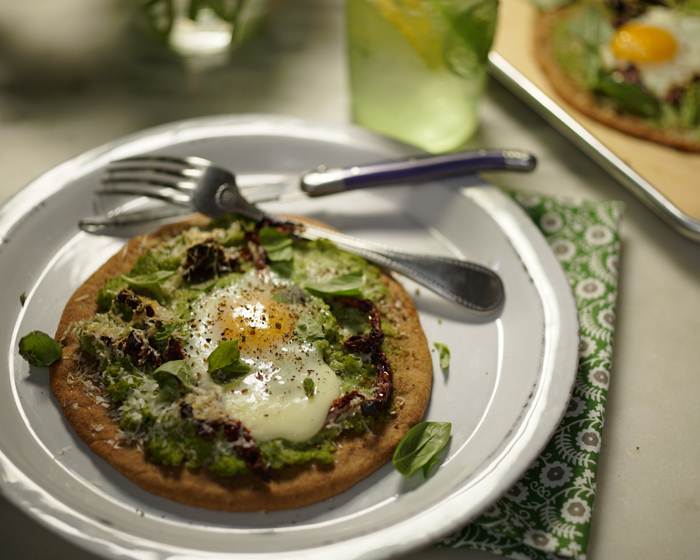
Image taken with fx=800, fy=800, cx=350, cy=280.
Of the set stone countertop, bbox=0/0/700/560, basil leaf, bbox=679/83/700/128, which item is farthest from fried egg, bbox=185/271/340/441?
basil leaf, bbox=679/83/700/128

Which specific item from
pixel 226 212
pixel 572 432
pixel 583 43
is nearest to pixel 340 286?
pixel 226 212

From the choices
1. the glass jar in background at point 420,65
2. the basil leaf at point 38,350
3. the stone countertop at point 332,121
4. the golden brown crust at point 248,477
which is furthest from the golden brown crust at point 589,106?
the basil leaf at point 38,350

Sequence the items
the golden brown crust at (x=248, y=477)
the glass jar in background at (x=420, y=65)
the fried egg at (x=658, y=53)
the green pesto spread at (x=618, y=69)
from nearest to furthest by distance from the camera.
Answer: the golden brown crust at (x=248, y=477), the glass jar in background at (x=420, y=65), the green pesto spread at (x=618, y=69), the fried egg at (x=658, y=53)

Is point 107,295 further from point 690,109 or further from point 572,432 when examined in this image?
point 690,109

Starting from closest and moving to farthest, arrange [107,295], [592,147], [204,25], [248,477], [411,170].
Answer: [248,477] < [107,295] < [411,170] < [592,147] < [204,25]

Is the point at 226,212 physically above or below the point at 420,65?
below

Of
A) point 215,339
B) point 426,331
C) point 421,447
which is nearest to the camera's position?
point 421,447

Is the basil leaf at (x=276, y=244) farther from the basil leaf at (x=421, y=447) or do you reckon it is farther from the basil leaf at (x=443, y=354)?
the basil leaf at (x=421, y=447)
